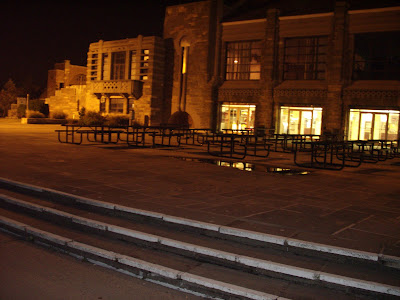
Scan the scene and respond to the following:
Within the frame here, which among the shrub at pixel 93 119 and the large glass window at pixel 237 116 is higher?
the large glass window at pixel 237 116

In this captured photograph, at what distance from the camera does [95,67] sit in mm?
38344

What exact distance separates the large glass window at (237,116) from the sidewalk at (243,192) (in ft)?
54.3

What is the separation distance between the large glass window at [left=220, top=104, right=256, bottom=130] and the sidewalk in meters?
16.5

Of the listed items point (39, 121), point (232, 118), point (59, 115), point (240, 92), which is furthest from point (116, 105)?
point (240, 92)

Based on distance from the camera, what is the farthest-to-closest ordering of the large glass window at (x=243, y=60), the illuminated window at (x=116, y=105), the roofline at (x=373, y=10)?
the illuminated window at (x=116, y=105)
the large glass window at (x=243, y=60)
the roofline at (x=373, y=10)

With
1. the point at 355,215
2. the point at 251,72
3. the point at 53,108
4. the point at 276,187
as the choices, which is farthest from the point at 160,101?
the point at 355,215

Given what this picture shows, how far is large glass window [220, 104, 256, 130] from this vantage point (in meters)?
30.0

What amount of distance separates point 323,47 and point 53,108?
84.8 ft

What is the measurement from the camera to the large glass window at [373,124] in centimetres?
2450

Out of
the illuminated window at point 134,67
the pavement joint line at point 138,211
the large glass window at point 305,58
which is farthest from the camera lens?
the illuminated window at point 134,67

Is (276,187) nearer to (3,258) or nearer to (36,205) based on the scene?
(36,205)

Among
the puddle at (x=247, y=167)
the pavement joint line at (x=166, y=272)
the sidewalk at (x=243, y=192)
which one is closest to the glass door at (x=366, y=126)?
the sidewalk at (x=243, y=192)

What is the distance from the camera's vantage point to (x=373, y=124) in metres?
25.2

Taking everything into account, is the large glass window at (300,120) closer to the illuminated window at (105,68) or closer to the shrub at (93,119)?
the shrub at (93,119)
